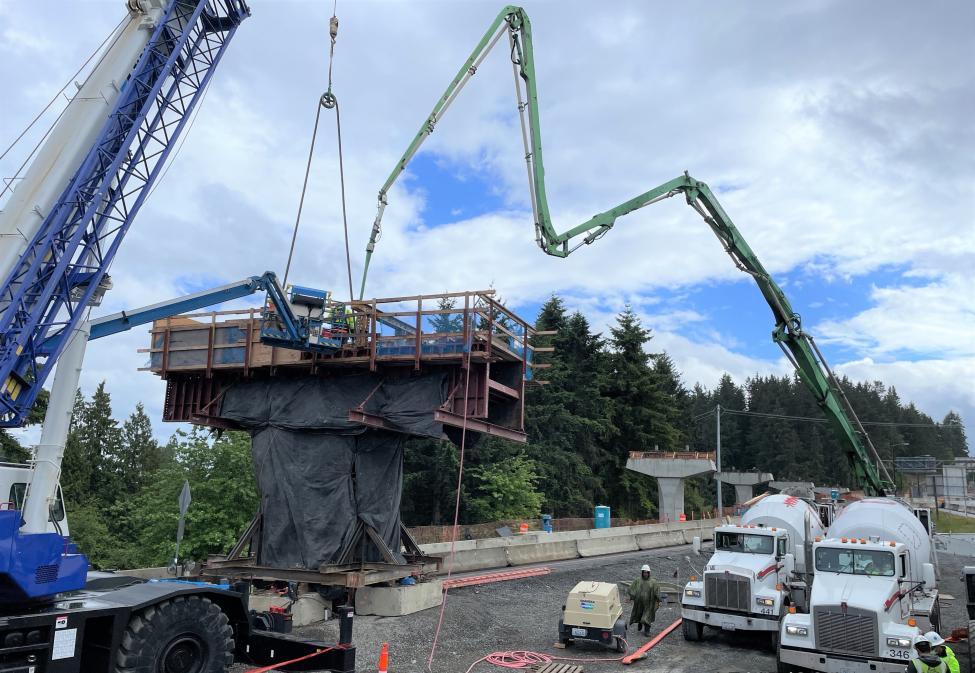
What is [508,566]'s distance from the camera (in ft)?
90.9

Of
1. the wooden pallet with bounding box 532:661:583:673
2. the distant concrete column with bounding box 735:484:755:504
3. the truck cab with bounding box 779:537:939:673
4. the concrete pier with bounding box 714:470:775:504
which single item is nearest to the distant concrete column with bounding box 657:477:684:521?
the concrete pier with bounding box 714:470:775:504

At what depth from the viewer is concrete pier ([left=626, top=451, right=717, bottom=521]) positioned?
53219 millimetres

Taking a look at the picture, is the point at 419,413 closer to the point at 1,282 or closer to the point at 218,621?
the point at 218,621

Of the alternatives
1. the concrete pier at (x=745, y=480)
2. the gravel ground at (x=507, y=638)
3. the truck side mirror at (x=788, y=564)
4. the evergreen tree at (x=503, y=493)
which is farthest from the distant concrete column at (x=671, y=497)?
the truck side mirror at (x=788, y=564)

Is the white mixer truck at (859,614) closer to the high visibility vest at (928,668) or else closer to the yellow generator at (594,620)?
the yellow generator at (594,620)

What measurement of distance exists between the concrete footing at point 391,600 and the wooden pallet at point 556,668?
4790 millimetres

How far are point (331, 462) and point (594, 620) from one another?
25.9ft

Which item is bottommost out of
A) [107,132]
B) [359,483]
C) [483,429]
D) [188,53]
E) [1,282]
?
[359,483]

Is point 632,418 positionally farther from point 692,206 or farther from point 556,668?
point 556,668

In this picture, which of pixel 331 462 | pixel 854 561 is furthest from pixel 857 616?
pixel 331 462

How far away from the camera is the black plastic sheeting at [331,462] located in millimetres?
18500

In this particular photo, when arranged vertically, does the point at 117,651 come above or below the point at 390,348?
below

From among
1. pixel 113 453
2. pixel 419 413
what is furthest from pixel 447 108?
pixel 113 453

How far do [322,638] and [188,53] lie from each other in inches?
482
